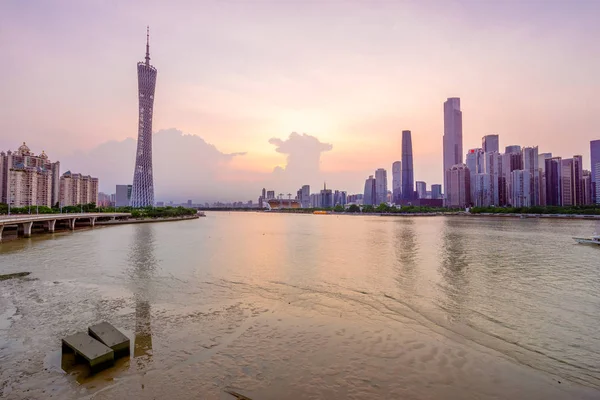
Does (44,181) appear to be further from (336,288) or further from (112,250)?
(336,288)

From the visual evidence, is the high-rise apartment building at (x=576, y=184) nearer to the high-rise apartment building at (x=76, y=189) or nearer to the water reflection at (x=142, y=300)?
the water reflection at (x=142, y=300)

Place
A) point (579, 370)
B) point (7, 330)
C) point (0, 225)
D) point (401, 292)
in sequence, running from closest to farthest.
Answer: point (579, 370) < point (7, 330) < point (401, 292) < point (0, 225)

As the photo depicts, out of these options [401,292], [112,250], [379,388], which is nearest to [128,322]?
[379,388]

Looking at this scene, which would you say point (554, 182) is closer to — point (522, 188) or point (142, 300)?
point (522, 188)

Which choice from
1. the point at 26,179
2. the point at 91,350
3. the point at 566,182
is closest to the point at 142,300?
the point at 91,350

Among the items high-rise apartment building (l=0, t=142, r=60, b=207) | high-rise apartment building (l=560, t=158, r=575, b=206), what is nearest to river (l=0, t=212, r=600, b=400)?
high-rise apartment building (l=0, t=142, r=60, b=207)

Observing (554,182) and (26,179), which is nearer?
(26,179)

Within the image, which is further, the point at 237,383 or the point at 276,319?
the point at 276,319
